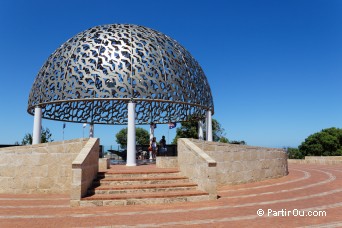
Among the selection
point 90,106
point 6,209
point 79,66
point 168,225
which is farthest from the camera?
point 90,106

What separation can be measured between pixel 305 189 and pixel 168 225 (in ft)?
26.3

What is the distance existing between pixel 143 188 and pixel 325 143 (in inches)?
2125

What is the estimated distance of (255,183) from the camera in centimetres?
1401

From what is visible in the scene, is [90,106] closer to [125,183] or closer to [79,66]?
[79,66]

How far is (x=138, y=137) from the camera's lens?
8525cm

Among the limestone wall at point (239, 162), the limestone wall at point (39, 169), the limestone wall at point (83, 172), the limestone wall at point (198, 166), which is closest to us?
the limestone wall at point (83, 172)

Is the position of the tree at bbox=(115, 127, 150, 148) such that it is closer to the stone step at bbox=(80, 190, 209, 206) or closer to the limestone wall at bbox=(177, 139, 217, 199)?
the limestone wall at bbox=(177, 139, 217, 199)

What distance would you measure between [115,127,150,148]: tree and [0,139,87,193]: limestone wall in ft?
231

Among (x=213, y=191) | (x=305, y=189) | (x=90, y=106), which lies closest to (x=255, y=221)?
(x=213, y=191)

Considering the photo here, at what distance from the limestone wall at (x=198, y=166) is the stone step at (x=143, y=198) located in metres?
0.42

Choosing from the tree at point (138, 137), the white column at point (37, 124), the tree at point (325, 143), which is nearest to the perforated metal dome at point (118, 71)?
the white column at point (37, 124)

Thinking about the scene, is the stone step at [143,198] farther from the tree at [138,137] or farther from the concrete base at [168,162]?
the tree at [138,137]

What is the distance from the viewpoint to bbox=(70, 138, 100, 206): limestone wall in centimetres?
903

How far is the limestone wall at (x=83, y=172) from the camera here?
9.03 metres
